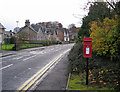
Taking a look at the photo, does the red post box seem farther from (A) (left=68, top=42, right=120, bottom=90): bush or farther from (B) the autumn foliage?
(B) the autumn foliage

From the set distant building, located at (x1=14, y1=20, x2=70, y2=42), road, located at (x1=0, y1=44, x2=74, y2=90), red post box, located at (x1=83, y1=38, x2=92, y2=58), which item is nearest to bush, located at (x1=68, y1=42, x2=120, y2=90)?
red post box, located at (x1=83, y1=38, x2=92, y2=58)

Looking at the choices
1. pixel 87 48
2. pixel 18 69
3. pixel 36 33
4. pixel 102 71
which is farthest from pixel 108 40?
pixel 36 33

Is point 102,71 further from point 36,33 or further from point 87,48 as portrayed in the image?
point 36,33

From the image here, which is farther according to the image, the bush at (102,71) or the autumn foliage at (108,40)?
the autumn foliage at (108,40)

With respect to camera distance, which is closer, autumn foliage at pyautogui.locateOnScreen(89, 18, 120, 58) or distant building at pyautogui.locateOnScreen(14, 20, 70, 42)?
autumn foliage at pyautogui.locateOnScreen(89, 18, 120, 58)

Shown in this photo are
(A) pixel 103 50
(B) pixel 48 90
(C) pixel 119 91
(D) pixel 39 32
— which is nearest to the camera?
(C) pixel 119 91

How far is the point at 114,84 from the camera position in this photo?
20.5 feet

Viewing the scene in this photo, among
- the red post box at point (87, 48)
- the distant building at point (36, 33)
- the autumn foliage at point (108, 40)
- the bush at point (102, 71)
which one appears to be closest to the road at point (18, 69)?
the bush at point (102, 71)

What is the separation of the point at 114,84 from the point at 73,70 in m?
2.81

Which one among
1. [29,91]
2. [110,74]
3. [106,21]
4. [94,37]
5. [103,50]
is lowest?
[29,91]

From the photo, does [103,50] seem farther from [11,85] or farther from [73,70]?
[11,85]

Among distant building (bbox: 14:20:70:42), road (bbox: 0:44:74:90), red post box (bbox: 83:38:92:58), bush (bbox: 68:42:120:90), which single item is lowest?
road (bbox: 0:44:74:90)

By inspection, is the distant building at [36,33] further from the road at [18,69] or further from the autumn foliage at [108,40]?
the autumn foliage at [108,40]

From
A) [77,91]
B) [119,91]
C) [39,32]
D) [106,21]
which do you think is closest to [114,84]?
[119,91]
